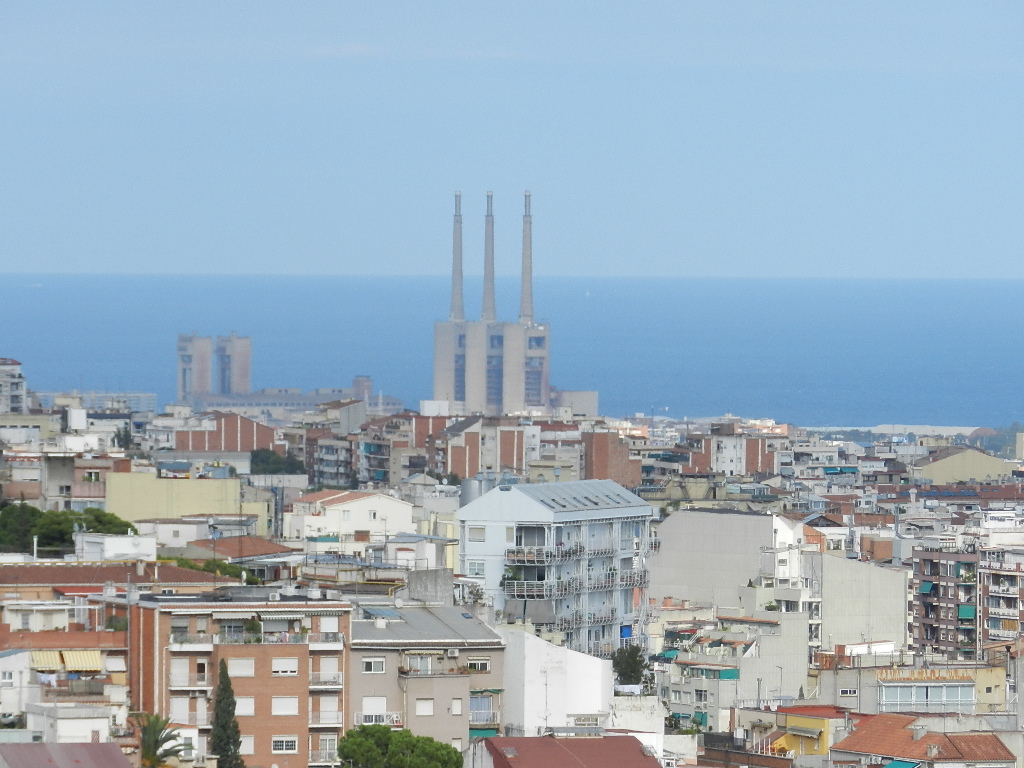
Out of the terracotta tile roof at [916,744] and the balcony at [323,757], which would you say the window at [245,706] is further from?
the terracotta tile roof at [916,744]

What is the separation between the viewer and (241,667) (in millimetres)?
23219

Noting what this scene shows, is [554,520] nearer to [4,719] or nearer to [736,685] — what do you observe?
[736,685]

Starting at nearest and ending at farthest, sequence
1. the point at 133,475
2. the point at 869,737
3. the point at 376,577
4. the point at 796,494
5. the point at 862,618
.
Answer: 1. the point at 869,737
2. the point at 376,577
3. the point at 862,618
4. the point at 133,475
5. the point at 796,494

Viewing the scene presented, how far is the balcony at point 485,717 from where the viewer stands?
2469 cm

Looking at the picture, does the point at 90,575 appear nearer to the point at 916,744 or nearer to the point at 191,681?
the point at 191,681

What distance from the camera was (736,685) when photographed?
102 feet

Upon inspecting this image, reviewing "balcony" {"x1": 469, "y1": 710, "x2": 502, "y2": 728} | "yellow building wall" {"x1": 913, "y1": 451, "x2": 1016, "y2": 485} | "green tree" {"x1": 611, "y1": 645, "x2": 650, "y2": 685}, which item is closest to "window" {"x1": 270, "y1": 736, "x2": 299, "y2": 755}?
"balcony" {"x1": 469, "y1": 710, "x2": 502, "y2": 728}

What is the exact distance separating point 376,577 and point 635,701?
16.0ft

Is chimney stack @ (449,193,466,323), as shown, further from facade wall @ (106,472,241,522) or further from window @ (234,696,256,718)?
window @ (234,696,256,718)

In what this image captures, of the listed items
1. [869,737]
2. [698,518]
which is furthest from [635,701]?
[698,518]

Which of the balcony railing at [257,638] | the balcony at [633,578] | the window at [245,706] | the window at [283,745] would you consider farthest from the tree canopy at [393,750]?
the balcony at [633,578]

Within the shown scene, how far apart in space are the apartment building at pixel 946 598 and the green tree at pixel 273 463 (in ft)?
109

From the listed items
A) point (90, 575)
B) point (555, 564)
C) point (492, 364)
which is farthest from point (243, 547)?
point (492, 364)

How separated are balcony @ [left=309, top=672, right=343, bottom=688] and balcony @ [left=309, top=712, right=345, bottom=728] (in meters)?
0.21
